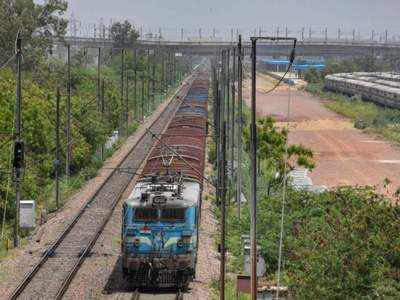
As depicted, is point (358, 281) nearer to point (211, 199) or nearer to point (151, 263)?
point (151, 263)

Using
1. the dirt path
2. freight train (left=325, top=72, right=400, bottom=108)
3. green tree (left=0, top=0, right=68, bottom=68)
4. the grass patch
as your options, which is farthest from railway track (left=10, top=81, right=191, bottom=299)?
freight train (left=325, top=72, right=400, bottom=108)

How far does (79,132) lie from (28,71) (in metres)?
28.2

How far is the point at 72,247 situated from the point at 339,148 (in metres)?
45.8

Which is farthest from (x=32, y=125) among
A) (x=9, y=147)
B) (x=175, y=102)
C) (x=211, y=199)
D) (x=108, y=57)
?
(x=108, y=57)

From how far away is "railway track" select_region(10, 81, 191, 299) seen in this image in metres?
24.3

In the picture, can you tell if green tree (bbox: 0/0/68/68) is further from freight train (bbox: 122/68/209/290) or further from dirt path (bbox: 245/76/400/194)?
freight train (bbox: 122/68/209/290)

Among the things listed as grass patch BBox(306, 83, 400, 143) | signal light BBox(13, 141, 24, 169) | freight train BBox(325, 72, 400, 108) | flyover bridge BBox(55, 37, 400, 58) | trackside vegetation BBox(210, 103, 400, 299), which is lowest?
grass patch BBox(306, 83, 400, 143)

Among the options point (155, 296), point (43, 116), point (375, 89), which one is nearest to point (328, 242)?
point (155, 296)

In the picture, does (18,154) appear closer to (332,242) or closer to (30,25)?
(332,242)

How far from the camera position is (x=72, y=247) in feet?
97.0

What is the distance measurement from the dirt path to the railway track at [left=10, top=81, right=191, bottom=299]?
41.1 ft

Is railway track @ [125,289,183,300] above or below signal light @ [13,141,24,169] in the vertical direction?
below

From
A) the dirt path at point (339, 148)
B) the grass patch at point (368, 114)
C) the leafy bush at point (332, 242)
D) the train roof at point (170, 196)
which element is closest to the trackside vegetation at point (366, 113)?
the grass patch at point (368, 114)

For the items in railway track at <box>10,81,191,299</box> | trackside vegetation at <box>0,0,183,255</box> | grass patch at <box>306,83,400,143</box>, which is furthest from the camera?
grass patch at <box>306,83,400,143</box>
